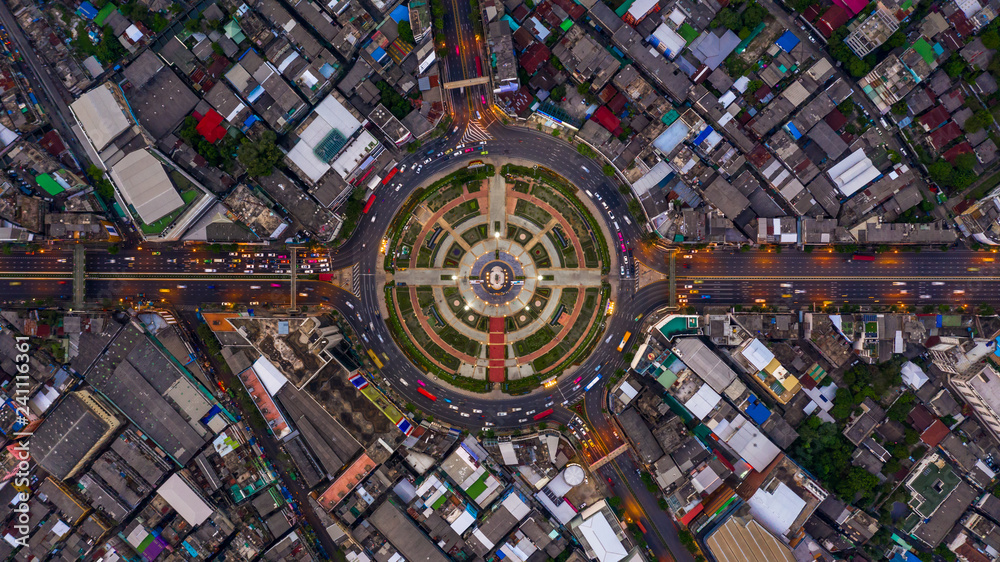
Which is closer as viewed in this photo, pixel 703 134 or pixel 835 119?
pixel 703 134

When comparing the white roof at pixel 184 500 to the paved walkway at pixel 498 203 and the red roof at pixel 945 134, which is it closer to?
the paved walkway at pixel 498 203

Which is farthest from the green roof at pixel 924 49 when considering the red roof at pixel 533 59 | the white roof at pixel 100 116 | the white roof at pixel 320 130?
the white roof at pixel 100 116

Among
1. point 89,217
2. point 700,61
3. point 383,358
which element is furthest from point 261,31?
point 700,61

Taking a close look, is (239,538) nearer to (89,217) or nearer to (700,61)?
(89,217)

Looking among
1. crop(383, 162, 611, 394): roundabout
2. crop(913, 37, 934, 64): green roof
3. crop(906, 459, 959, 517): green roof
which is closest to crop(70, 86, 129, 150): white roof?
crop(383, 162, 611, 394): roundabout

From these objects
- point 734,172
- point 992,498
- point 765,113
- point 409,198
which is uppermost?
point 765,113

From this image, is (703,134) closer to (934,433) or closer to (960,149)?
(960,149)

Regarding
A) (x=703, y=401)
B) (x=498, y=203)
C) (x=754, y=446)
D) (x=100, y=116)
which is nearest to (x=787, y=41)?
(x=498, y=203)
